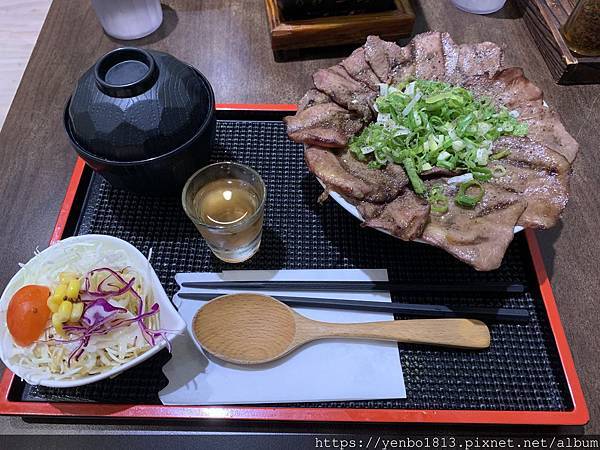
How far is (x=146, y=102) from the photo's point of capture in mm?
1270

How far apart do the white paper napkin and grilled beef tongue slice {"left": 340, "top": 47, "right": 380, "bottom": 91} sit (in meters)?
0.83

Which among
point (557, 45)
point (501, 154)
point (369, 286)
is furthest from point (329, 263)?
point (557, 45)

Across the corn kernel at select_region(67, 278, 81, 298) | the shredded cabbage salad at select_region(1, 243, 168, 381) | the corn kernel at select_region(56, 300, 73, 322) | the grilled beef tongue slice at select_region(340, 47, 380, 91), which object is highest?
the grilled beef tongue slice at select_region(340, 47, 380, 91)

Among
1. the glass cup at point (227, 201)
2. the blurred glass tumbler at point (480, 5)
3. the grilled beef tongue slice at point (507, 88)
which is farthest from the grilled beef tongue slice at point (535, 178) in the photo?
the blurred glass tumbler at point (480, 5)

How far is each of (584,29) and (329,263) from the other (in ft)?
4.85

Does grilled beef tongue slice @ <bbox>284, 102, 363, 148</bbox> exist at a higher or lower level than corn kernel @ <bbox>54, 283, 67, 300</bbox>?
higher

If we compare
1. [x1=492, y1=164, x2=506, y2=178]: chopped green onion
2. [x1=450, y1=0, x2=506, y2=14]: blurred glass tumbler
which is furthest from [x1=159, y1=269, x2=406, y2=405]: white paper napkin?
[x1=450, y1=0, x2=506, y2=14]: blurred glass tumbler

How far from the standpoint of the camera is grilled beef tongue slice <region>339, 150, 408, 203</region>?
1.32 meters

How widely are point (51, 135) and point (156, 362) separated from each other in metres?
1.13

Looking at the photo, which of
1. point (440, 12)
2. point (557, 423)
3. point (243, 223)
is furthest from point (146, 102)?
point (440, 12)

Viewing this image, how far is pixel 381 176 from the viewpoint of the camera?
1390 mm

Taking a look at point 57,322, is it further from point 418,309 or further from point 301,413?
point 418,309

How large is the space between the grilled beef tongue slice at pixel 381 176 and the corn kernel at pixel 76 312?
0.84 m

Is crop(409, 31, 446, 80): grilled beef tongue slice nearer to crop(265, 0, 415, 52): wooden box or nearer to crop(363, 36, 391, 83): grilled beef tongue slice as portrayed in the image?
crop(363, 36, 391, 83): grilled beef tongue slice
